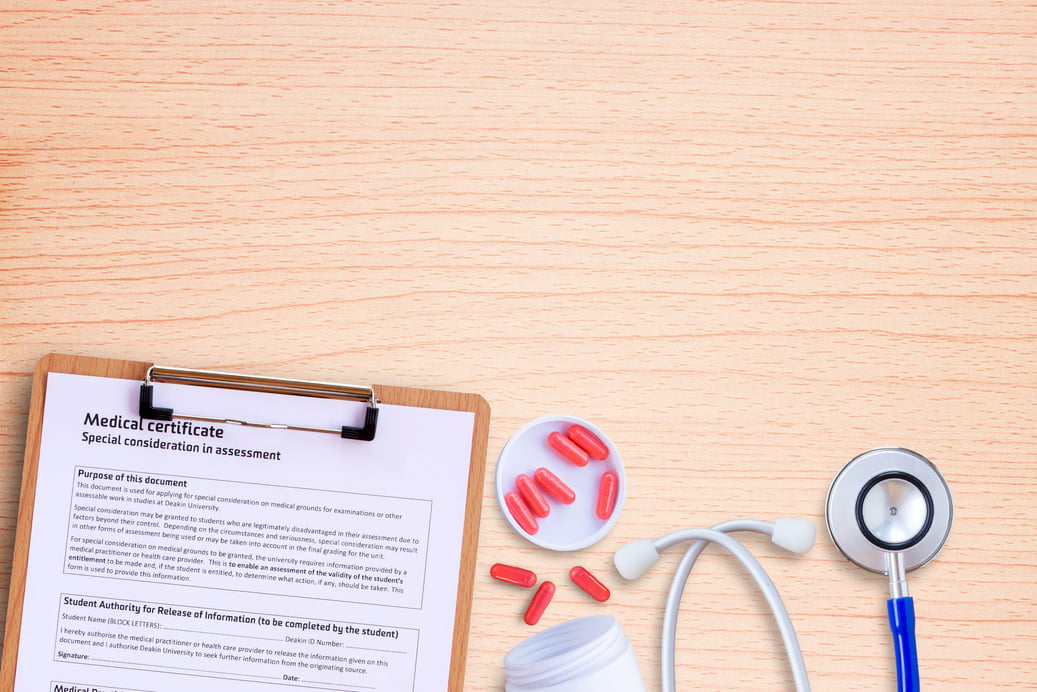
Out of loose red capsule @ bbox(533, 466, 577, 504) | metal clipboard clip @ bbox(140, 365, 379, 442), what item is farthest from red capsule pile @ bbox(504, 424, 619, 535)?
metal clipboard clip @ bbox(140, 365, 379, 442)

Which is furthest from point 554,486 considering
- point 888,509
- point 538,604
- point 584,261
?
point 888,509

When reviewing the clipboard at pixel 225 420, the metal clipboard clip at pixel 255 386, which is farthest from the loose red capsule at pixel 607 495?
the metal clipboard clip at pixel 255 386

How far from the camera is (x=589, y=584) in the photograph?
2.59 ft

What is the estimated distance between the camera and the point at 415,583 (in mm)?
784

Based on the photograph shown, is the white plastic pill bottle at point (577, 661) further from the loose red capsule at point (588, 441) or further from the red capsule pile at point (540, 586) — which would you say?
the loose red capsule at point (588, 441)

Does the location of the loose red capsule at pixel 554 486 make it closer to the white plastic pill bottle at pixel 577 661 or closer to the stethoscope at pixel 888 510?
the white plastic pill bottle at pixel 577 661

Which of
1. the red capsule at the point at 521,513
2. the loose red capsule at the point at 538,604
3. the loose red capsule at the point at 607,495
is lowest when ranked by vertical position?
the loose red capsule at the point at 538,604

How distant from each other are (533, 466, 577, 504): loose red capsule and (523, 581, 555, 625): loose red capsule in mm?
84

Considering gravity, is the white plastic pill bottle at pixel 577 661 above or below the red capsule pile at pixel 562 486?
below

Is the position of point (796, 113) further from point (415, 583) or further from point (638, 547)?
point (415, 583)

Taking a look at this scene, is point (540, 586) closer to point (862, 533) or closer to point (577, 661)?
point (577, 661)

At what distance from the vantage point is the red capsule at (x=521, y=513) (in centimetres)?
79

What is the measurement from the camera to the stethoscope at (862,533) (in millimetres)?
770

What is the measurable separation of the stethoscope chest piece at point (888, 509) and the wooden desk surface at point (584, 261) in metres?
0.02
